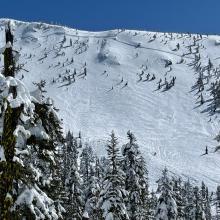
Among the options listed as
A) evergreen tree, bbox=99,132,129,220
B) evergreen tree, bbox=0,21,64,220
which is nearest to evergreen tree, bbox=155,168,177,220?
evergreen tree, bbox=99,132,129,220

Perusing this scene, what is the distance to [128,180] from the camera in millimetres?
37594

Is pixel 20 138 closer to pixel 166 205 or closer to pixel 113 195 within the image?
pixel 113 195

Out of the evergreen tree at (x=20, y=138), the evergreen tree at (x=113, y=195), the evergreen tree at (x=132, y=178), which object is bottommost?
the evergreen tree at (x=20, y=138)

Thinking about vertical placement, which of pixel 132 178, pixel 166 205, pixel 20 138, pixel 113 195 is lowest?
pixel 20 138

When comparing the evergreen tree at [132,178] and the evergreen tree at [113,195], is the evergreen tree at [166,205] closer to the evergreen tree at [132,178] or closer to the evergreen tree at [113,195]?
the evergreen tree at [132,178]

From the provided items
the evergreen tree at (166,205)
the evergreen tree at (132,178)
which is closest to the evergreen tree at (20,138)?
the evergreen tree at (132,178)

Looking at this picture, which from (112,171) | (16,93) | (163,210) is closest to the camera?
(16,93)

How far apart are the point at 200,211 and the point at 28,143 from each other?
2285 inches

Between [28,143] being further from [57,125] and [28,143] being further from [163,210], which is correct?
[163,210]

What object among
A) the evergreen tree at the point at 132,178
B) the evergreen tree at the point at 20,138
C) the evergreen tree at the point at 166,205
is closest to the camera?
the evergreen tree at the point at 20,138

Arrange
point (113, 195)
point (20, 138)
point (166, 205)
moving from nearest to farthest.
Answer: point (20, 138) → point (113, 195) → point (166, 205)

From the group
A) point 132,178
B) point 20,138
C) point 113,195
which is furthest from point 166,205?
point 20,138

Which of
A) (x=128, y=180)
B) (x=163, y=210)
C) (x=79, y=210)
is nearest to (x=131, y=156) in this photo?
(x=128, y=180)

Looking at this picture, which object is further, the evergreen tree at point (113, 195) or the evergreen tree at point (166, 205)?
the evergreen tree at point (166, 205)
